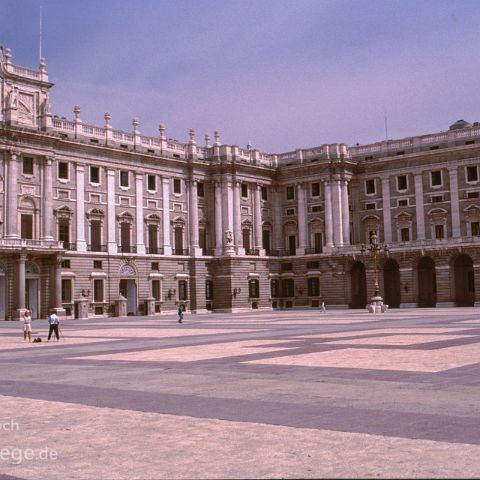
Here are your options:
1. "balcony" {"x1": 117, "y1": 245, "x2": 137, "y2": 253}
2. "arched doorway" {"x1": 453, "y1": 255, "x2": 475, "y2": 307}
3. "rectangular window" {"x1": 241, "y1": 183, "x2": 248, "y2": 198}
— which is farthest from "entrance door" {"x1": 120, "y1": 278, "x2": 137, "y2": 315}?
"arched doorway" {"x1": 453, "y1": 255, "x2": 475, "y2": 307}

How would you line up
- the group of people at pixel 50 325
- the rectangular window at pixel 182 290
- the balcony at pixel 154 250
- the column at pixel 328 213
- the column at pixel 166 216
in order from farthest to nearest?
the column at pixel 328 213 → the rectangular window at pixel 182 290 → the column at pixel 166 216 → the balcony at pixel 154 250 → the group of people at pixel 50 325

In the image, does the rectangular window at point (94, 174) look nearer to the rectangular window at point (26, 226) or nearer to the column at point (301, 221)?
the rectangular window at point (26, 226)

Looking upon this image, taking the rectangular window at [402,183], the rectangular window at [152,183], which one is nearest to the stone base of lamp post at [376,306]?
the rectangular window at [402,183]

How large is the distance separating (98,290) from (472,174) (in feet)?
133

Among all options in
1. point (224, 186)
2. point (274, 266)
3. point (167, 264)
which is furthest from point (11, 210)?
point (274, 266)

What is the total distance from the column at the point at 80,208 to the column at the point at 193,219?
14.0 meters

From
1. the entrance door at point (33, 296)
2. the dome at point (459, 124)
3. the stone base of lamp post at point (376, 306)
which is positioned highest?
the dome at point (459, 124)

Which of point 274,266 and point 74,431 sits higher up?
point 274,266

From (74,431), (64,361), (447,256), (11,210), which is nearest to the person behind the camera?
(74,431)

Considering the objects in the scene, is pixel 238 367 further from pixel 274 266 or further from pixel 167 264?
pixel 274 266

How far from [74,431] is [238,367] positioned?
7951 millimetres

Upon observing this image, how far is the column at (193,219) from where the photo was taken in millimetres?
78938

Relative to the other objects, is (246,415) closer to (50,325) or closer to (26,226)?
(50,325)

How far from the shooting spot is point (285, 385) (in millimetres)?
13789
